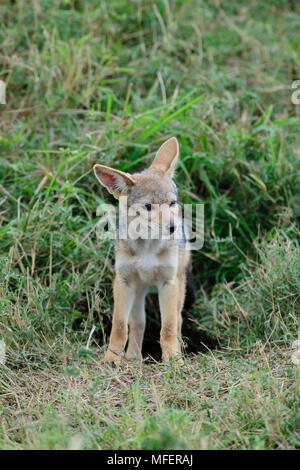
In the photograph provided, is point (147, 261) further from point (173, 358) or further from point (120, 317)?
point (173, 358)

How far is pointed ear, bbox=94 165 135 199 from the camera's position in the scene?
16.2ft

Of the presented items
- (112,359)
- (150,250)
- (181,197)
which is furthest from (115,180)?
(181,197)

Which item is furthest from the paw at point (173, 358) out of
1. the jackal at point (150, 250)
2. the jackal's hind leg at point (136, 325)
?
the jackal's hind leg at point (136, 325)

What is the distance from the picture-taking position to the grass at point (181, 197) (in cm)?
393

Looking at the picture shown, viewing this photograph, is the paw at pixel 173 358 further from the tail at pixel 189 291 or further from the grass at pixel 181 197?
the tail at pixel 189 291

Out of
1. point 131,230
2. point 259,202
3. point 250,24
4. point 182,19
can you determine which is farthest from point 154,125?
point 250,24

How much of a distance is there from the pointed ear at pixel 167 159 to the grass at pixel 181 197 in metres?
0.85

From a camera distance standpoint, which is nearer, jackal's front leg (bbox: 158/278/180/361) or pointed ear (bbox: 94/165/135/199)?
pointed ear (bbox: 94/165/135/199)

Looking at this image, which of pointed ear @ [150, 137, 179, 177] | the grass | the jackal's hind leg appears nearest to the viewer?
the grass

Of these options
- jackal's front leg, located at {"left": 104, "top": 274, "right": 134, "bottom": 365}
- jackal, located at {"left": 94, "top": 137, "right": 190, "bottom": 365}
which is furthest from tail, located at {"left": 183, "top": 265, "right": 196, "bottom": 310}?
jackal's front leg, located at {"left": 104, "top": 274, "right": 134, "bottom": 365}

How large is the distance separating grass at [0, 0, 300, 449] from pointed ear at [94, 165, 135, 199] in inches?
39.1

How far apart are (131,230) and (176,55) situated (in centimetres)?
374

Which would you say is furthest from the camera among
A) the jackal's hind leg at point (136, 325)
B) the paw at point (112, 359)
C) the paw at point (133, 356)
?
the jackal's hind leg at point (136, 325)

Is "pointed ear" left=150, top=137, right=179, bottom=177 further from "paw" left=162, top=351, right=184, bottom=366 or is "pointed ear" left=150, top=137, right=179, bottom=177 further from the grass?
"paw" left=162, top=351, right=184, bottom=366
